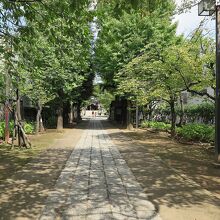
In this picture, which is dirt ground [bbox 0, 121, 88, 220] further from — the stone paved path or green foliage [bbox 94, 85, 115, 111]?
green foliage [bbox 94, 85, 115, 111]

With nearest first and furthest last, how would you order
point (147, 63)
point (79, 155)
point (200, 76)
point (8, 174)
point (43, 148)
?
point (8, 174) < point (79, 155) < point (200, 76) < point (43, 148) < point (147, 63)

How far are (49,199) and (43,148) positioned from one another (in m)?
9.83

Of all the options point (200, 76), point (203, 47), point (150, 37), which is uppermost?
point (150, 37)

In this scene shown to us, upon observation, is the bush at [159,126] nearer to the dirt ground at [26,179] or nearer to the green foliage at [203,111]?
the green foliage at [203,111]

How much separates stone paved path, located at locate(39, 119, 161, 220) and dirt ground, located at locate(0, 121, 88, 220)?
250mm

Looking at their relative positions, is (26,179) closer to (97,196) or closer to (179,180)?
(97,196)

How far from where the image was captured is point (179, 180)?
9.39m

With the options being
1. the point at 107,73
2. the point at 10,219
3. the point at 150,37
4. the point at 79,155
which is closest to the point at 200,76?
the point at 79,155

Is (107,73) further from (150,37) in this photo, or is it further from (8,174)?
(8,174)

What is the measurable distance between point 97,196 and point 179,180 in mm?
2572

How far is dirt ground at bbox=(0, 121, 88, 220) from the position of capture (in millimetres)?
6938

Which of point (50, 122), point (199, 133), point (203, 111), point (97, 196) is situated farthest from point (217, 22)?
point (50, 122)

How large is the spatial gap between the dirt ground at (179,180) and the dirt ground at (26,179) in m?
2.22

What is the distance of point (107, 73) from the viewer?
32969 mm
